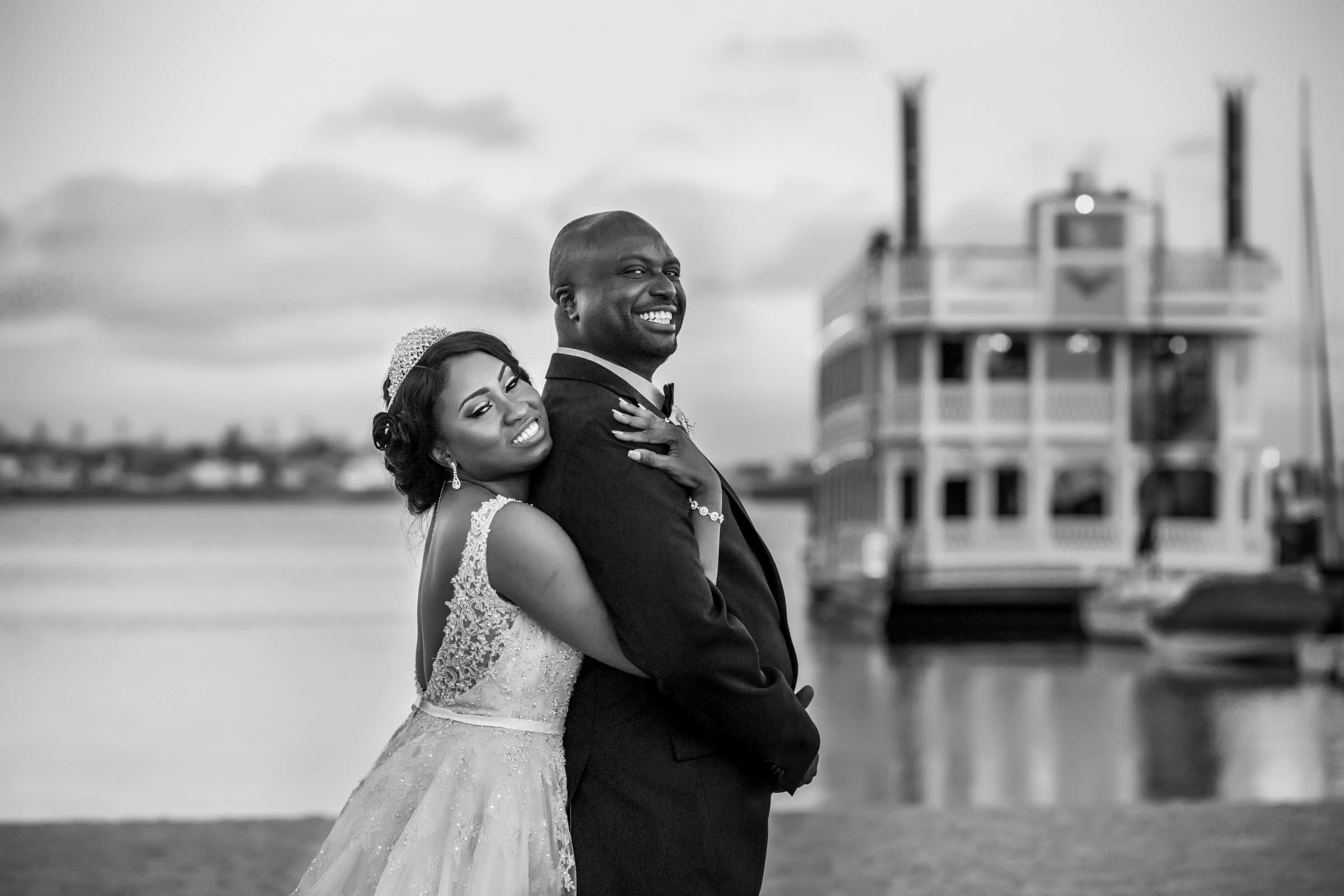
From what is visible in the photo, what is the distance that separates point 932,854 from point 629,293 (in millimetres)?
4884

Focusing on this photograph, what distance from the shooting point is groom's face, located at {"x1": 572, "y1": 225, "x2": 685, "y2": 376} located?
303cm

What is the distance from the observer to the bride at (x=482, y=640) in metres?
2.99

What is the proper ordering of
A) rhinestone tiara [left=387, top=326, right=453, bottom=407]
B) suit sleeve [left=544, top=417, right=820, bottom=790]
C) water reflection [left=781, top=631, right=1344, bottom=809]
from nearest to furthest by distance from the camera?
suit sleeve [left=544, top=417, right=820, bottom=790]
rhinestone tiara [left=387, top=326, right=453, bottom=407]
water reflection [left=781, top=631, right=1344, bottom=809]

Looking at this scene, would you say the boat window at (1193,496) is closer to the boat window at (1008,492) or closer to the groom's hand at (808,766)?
the boat window at (1008,492)

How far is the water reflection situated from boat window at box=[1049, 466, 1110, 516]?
16.1ft

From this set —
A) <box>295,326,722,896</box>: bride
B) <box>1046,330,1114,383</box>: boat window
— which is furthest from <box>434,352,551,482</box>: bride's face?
<box>1046,330,1114,383</box>: boat window

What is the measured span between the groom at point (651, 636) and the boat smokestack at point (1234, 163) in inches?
1236

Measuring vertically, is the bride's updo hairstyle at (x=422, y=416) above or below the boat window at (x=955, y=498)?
below

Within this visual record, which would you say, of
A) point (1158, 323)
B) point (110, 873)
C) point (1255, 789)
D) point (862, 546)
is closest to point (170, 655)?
point (862, 546)

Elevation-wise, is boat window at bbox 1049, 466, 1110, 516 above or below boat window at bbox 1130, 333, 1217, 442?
below

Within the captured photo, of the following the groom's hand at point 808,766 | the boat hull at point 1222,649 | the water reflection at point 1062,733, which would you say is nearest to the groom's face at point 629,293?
the groom's hand at point 808,766

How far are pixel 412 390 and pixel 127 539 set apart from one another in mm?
150877

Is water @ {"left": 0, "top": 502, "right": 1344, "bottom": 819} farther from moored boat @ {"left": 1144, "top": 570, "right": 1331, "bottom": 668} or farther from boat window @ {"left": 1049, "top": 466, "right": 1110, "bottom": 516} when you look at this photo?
boat window @ {"left": 1049, "top": 466, "right": 1110, "bottom": 516}

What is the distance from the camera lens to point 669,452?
299cm
